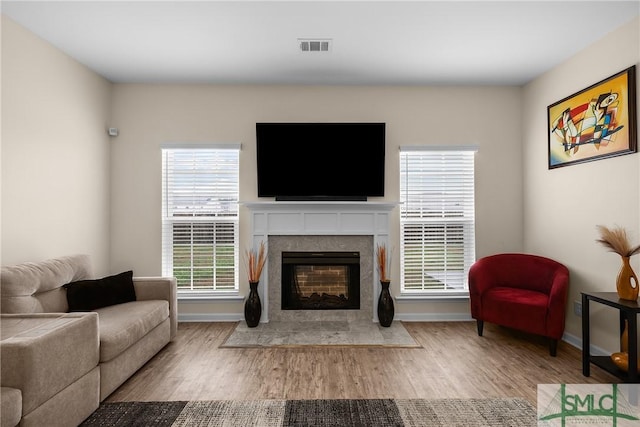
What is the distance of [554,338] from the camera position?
10.8ft

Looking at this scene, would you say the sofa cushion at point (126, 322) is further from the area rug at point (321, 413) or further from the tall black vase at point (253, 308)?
the tall black vase at point (253, 308)

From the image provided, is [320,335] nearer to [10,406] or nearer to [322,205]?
[322,205]

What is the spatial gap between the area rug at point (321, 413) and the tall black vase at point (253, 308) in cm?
158

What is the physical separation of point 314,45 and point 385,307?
9.15 ft

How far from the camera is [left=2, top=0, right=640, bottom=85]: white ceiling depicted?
2.77m

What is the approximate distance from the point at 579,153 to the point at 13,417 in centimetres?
455

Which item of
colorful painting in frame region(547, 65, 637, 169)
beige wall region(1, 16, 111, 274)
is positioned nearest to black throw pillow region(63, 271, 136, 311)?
beige wall region(1, 16, 111, 274)

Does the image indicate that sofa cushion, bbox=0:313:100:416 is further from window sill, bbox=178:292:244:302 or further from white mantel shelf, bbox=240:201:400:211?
white mantel shelf, bbox=240:201:400:211

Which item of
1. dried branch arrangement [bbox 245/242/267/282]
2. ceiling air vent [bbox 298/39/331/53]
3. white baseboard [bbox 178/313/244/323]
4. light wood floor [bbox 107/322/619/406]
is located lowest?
light wood floor [bbox 107/322/619/406]

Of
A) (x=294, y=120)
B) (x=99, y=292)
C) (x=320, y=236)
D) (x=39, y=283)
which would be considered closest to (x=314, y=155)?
(x=294, y=120)

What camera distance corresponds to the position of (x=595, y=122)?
10.8 feet

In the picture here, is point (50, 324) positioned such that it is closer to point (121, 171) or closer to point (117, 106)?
point (121, 171)

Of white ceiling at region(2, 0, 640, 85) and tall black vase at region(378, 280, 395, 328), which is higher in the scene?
white ceiling at region(2, 0, 640, 85)

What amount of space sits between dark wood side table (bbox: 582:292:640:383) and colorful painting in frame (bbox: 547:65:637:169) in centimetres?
120
